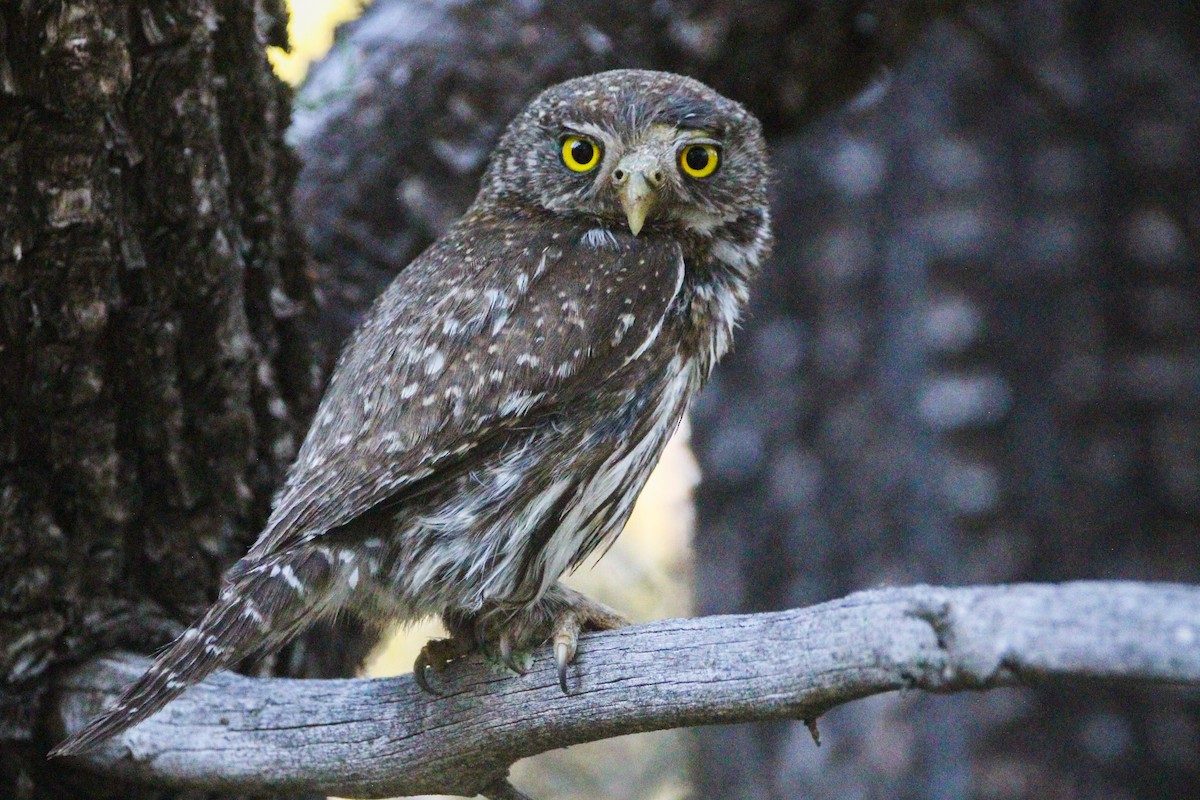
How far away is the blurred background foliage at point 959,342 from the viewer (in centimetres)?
455

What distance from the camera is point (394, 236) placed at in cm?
408

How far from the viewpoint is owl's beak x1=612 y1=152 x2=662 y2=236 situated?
2979mm

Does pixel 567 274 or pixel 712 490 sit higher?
pixel 712 490

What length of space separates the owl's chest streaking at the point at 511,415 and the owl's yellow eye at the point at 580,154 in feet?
0.91

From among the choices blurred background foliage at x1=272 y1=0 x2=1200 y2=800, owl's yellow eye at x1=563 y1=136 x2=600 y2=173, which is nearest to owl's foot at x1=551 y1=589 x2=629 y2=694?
owl's yellow eye at x1=563 y1=136 x2=600 y2=173

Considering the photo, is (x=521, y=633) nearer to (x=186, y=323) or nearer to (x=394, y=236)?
(x=186, y=323)

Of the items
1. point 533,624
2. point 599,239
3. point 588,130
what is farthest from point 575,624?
point 588,130

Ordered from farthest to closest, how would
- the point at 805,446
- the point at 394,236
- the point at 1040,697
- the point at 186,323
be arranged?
the point at 805,446, the point at 1040,697, the point at 394,236, the point at 186,323

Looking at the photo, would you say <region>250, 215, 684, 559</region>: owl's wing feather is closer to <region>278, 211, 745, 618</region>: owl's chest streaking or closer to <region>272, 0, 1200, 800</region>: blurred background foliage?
<region>278, 211, 745, 618</region>: owl's chest streaking

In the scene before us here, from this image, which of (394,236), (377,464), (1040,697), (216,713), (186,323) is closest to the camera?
(377,464)

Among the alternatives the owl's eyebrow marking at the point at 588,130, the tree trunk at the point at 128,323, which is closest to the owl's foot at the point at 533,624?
the tree trunk at the point at 128,323

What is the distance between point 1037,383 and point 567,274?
97.4 inches

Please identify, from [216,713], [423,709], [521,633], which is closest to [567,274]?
[521,633]

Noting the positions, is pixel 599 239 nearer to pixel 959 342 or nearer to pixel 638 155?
pixel 638 155
